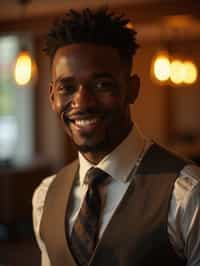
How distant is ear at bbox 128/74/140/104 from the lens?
123cm

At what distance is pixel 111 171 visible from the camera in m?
1.24

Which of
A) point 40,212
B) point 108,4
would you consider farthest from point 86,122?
point 108,4

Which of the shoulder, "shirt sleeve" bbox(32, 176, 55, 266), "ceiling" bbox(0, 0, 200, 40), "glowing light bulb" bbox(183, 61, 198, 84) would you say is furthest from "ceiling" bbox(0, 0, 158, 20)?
the shoulder

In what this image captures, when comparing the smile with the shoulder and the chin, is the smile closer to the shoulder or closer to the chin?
the chin

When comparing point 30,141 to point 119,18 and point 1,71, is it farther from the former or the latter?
point 119,18

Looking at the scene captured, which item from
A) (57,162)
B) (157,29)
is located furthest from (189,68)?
(57,162)

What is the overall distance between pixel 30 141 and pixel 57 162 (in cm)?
49

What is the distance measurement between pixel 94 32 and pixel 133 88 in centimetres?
15

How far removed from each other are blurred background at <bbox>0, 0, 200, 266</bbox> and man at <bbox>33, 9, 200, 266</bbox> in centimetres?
210

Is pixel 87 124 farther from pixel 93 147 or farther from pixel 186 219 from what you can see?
pixel 186 219

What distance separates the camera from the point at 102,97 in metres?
1.16

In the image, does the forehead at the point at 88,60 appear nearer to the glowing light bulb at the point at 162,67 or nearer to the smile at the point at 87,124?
the smile at the point at 87,124

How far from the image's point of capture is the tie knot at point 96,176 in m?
1.25

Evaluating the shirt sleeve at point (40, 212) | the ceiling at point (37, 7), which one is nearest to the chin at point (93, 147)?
the shirt sleeve at point (40, 212)
